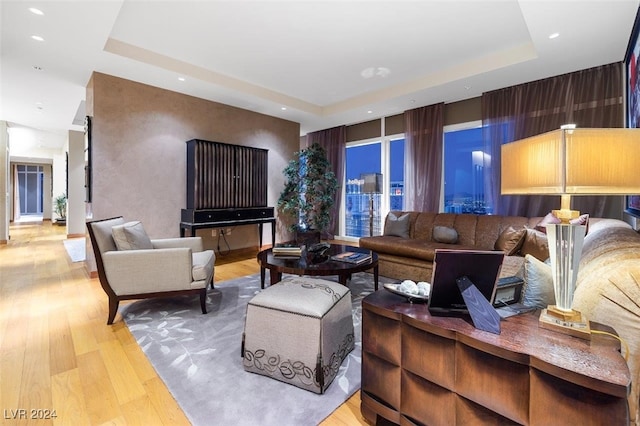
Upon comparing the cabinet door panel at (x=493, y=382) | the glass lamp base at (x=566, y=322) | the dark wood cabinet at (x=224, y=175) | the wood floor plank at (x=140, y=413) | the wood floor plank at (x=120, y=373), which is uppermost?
the dark wood cabinet at (x=224, y=175)

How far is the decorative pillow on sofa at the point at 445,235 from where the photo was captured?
377cm

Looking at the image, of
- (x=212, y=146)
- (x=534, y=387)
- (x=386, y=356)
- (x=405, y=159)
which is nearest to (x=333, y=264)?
(x=386, y=356)

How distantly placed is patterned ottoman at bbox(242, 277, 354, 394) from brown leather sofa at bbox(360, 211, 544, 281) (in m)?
1.83

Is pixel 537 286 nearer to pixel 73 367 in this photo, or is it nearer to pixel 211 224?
pixel 73 367

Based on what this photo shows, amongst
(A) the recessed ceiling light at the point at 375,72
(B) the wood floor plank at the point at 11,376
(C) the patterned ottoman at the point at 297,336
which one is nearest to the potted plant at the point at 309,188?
(A) the recessed ceiling light at the point at 375,72

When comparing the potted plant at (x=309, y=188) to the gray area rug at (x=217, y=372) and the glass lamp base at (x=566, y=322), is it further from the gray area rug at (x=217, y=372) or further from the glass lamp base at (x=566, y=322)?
the glass lamp base at (x=566, y=322)

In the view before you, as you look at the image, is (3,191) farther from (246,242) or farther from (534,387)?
(534,387)

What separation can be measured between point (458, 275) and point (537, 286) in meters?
0.45

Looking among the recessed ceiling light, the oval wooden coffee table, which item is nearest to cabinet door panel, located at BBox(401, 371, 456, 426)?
the oval wooden coffee table

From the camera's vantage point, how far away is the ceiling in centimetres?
261

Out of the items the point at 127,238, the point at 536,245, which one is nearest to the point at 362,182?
the point at 536,245

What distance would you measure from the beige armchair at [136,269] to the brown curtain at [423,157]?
376cm

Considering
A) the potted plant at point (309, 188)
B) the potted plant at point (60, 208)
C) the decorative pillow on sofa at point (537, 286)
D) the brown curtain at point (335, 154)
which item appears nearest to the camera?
the decorative pillow on sofa at point (537, 286)

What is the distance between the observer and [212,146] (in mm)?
4586
